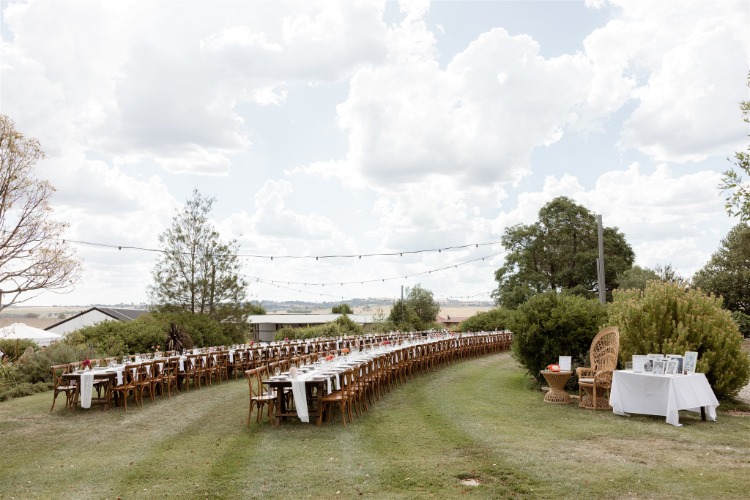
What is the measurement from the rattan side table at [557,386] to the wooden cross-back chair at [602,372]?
29cm

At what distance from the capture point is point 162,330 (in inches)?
796

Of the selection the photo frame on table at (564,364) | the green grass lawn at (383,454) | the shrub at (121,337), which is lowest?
the green grass lawn at (383,454)

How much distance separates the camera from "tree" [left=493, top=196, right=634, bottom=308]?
122 feet

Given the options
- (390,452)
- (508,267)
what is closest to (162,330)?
(390,452)

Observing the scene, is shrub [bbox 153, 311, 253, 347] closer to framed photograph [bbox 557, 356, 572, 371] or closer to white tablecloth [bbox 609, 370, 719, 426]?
framed photograph [bbox 557, 356, 572, 371]

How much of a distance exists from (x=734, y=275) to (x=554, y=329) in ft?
64.7

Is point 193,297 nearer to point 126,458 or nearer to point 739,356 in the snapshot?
point 126,458

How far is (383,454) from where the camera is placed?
712cm

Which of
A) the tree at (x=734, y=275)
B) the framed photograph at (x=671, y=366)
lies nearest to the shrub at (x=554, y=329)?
the framed photograph at (x=671, y=366)

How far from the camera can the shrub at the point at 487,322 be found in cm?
3500

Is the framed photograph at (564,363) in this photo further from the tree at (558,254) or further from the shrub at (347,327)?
the tree at (558,254)

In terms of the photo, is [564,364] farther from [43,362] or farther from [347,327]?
[347,327]

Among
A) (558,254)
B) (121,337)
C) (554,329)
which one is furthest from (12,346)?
(558,254)

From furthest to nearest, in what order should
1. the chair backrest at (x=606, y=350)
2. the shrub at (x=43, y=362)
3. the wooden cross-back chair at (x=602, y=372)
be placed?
the shrub at (x=43, y=362) < the chair backrest at (x=606, y=350) < the wooden cross-back chair at (x=602, y=372)
